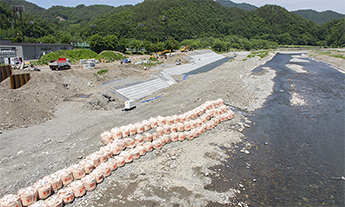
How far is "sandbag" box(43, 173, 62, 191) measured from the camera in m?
14.2

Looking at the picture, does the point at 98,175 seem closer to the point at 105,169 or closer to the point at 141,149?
the point at 105,169

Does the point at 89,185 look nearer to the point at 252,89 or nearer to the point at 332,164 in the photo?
the point at 332,164

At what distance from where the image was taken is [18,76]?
116 feet

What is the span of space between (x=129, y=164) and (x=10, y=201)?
7720 millimetres

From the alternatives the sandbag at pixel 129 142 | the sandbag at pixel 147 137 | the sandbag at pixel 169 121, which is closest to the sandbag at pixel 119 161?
the sandbag at pixel 129 142

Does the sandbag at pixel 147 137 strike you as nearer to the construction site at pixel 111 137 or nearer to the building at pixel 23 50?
the construction site at pixel 111 137

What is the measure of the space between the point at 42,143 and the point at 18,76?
2191 cm

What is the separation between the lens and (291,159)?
19.8 meters

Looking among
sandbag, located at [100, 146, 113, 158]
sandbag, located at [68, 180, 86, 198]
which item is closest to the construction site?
sandbag, located at [68, 180, 86, 198]

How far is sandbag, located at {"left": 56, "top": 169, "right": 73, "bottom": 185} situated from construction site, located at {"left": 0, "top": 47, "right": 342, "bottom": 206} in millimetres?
978

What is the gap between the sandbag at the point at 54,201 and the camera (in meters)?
12.5

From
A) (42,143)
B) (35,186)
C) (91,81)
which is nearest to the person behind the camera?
(35,186)

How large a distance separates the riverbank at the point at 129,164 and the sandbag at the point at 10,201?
1.61 meters

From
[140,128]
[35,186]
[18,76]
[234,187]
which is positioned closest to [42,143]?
[35,186]
